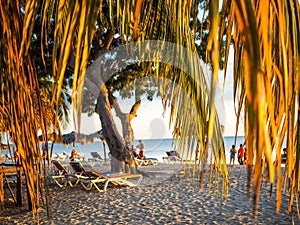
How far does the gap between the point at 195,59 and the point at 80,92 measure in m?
0.96

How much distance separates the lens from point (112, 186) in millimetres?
8727

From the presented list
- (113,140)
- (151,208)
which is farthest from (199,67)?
(113,140)

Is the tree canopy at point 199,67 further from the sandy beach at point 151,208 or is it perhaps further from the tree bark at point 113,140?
the tree bark at point 113,140

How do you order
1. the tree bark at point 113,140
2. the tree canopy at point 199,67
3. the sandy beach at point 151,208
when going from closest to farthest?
the tree canopy at point 199,67 < the sandy beach at point 151,208 < the tree bark at point 113,140

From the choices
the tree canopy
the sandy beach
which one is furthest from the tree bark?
the tree canopy

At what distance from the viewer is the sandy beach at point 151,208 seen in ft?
17.3

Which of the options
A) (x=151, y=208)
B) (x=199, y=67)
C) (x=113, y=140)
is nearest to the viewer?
(x=199, y=67)

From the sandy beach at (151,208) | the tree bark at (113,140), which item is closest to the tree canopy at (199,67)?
the sandy beach at (151,208)

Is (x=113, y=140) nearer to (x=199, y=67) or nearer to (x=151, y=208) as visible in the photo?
(x=151, y=208)

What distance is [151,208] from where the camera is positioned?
6086 mm

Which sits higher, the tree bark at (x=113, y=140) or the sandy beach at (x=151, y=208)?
the tree bark at (x=113, y=140)

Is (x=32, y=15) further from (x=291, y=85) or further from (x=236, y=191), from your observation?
(x=236, y=191)

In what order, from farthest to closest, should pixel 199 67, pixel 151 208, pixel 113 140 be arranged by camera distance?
pixel 113 140, pixel 151 208, pixel 199 67

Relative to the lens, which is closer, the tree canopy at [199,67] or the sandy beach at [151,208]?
the tree canopy at [199,67]
